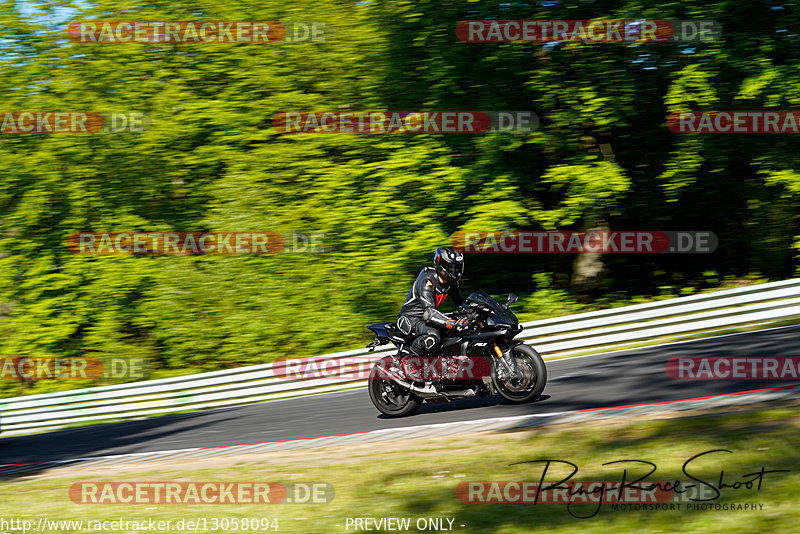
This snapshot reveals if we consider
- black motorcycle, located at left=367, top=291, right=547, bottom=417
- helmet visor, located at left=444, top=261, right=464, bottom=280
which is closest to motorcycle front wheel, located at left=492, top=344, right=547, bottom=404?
black motorcycle, located at left=367, top=291, right=547, bottom=417

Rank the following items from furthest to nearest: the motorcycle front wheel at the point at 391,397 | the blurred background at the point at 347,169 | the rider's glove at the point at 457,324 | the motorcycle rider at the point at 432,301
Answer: the blurred background at the point at 347,169, the motorcycle front wheel at the point at 391,397, the motorcycle rider at the point at 432,301, the rider's glove at the point at 457,324

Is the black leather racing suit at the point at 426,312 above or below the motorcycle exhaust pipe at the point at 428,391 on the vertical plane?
above

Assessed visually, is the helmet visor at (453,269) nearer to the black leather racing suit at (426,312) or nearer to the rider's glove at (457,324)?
Answer: the black leather racing suit at (426,312)

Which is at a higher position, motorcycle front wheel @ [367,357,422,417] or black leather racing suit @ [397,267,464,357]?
black leather racing suit @ [397,267,464,357]

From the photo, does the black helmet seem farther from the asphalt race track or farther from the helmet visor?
the asphalt race track

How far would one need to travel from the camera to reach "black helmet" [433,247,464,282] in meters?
8.09

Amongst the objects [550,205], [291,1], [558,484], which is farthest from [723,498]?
[291,1]

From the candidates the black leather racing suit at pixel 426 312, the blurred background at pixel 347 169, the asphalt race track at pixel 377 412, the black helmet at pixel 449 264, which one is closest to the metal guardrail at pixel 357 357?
the asphalt race track at pixel 377 412

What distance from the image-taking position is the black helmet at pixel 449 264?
8.09m

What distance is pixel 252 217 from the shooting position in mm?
17000

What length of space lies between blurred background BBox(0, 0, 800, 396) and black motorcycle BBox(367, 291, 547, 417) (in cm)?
816

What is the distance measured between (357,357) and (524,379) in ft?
15.2

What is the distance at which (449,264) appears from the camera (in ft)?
26.6

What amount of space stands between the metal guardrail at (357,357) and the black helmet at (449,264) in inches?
153
